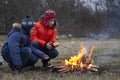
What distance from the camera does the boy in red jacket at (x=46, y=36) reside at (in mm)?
9109

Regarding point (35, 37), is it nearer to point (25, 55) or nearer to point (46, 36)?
point (46, 36)

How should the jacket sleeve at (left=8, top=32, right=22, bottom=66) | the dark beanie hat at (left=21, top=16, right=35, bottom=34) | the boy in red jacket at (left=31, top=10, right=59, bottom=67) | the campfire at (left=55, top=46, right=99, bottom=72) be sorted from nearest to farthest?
1. the jacket sleeve at (left=8, top=32, right=22, bottom=66)
2. the campfire at (left=55, top=46, right=99, bottom=72)
3. the dark beanie hat at (left=21, top=16, right=35, bottom=34)
4. the boy in red jacket at (left=31, top=10, right=59, bottom=67)

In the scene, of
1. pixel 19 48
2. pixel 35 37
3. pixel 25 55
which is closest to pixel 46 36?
pixel 35 37

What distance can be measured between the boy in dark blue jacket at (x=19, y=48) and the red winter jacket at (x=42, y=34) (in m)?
0.16

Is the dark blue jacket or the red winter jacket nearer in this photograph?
the dark blue jacket

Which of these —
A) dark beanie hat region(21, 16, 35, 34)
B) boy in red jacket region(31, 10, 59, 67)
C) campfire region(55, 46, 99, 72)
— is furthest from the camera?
boy in red jacket region(31, 10, 59, 67)

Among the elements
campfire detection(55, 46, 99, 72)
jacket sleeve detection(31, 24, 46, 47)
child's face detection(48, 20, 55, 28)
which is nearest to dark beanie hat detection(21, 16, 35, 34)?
jacket sleeve detection(31, 24, 46, 47)

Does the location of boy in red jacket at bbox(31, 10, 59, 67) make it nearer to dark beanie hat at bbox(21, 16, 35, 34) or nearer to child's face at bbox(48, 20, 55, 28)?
child's face at bbox(48, 20, 55, 28)

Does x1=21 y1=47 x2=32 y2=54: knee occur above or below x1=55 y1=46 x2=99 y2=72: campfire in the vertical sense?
above

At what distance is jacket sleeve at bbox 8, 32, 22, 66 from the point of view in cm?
848

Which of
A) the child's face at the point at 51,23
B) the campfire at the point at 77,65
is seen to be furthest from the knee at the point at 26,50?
the child's face at the point at 51,23

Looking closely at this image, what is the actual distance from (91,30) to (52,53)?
2120 cm

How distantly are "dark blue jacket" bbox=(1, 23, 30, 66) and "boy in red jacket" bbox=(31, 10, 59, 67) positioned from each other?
0.39 m

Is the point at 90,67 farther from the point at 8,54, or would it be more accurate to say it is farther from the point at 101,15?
the point at 101,15
